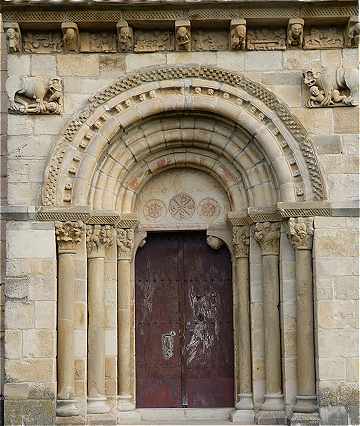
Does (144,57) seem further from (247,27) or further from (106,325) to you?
(106,325)

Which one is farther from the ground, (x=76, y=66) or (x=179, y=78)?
(x=76, y=66)

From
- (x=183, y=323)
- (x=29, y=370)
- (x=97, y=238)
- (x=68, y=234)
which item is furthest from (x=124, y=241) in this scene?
(x=29, y=370)

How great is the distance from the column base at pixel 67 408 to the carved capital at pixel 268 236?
10.1ft

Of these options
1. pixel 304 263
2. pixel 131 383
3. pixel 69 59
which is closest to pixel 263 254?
pixel 304 263

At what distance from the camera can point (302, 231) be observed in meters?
12.4

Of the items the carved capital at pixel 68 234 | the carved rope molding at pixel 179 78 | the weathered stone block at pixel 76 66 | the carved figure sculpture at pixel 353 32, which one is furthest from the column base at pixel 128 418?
the carved figure sculpture at pixel 353 32

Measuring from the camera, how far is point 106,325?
42.1ft

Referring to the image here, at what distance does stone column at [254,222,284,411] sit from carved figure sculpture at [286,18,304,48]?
7.62ft

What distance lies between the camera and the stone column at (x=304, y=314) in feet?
40.2

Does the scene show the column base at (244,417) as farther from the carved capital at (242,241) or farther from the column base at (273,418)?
the carved capital at (242,241)

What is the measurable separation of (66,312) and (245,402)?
8.58 feet

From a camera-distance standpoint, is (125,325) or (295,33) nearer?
(295,33)

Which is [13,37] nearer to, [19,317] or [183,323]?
[19,317]

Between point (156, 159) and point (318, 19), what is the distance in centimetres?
280
